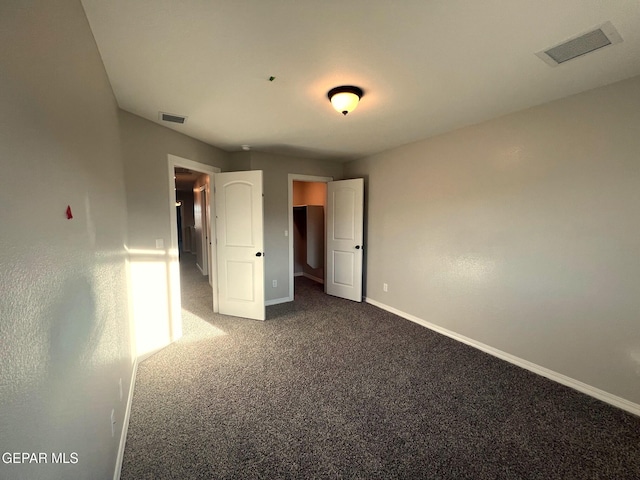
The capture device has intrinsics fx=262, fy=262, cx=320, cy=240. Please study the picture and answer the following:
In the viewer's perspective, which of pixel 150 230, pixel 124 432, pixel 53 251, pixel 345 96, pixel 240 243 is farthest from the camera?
pixel 240 243

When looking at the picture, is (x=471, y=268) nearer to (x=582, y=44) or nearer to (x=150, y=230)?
(x=582, y=44)

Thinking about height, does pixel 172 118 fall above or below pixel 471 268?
above

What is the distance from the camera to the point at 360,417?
1.93 meters

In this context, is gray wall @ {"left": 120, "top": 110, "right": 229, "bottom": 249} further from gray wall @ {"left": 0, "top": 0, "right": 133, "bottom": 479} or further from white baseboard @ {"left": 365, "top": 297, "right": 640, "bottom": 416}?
white baseboard @ {"left": 365, "top": 297, "right": 640, "bottom": 416}

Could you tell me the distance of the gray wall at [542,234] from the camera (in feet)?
6.60

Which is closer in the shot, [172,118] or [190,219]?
[172,118]

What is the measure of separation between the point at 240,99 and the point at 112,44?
900 mm

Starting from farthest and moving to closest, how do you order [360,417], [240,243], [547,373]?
[240,243]
[547,373]
[360,417]

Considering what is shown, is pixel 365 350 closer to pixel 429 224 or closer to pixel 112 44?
pixel 429 224

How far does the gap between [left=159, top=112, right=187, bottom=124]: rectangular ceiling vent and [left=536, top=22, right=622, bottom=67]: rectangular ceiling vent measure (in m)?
2.99

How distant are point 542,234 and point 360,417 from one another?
2271 millimetres

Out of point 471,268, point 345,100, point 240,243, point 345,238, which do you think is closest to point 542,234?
point 471,268

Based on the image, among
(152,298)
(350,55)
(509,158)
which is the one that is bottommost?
(152,298)

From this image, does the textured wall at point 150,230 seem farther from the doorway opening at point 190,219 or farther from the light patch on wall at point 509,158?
the light patch on wall at point 509,158
